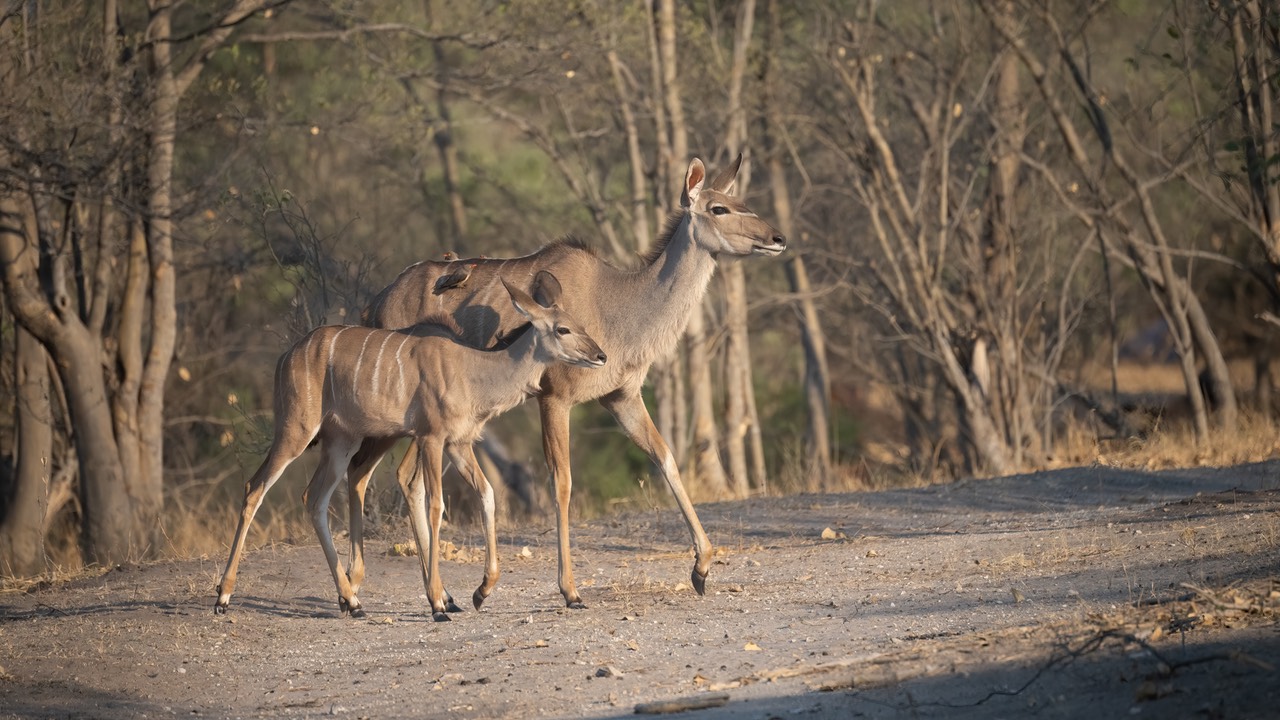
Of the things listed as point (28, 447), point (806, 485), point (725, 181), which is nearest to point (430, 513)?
point (725, 181)

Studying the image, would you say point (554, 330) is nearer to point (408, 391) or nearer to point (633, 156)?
point (408, 391)

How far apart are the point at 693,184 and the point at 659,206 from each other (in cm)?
983

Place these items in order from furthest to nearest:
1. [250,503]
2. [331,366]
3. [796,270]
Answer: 1. [796,270]
2. [331,366]
3. [250,503]

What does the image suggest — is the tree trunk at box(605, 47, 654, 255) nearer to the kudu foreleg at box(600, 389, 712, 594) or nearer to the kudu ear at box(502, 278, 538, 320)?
the kudu foreleg at box(600, 389, 712, 594)

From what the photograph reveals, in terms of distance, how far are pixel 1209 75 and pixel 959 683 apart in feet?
45.4

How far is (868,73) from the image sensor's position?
1631 centimetres

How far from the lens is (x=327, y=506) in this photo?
29.2 feet

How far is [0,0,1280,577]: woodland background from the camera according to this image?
46.4 ft

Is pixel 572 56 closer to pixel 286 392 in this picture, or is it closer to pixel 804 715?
pixel 286 392

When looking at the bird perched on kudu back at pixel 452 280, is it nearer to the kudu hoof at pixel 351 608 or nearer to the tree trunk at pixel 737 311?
the kudu hoof at pixel 351 608

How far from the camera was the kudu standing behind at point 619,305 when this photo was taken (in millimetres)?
9102

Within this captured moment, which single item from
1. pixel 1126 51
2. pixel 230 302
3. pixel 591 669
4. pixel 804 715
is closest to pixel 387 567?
pixel 591 669

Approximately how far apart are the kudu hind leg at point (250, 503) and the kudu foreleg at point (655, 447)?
191cm

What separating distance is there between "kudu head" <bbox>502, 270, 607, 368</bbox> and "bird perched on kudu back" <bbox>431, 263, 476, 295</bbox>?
58 centimetres
